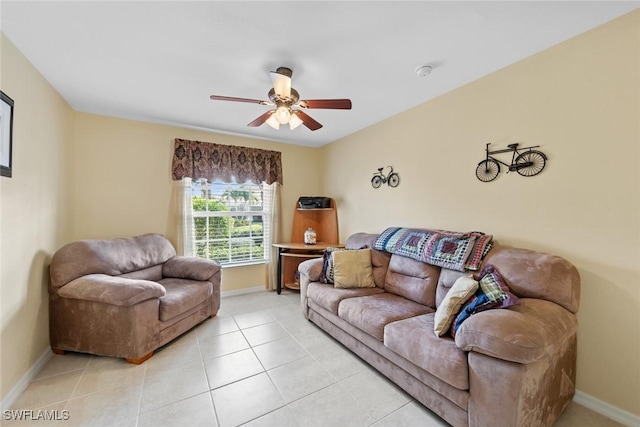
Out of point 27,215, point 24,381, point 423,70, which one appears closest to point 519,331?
point 423,70

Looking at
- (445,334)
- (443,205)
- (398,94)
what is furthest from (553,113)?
(445,334)

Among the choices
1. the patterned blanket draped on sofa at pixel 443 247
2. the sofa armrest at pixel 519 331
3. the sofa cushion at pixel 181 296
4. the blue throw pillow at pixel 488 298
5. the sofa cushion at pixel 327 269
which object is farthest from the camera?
the sofa cushion at pixel 327 269

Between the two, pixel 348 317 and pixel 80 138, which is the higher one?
pixel 80 138

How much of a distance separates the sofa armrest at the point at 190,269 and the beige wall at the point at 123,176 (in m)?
0.52

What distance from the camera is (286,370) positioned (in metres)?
2.08

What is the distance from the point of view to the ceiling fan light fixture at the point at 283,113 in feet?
6.93

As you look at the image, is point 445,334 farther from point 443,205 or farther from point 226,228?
point 226,228

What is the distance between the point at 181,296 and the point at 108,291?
59 cm

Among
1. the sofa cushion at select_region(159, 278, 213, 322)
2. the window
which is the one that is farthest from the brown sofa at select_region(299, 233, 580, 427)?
the window

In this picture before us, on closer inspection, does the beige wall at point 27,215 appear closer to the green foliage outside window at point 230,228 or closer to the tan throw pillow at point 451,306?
the green foliage outside window at point 230,228

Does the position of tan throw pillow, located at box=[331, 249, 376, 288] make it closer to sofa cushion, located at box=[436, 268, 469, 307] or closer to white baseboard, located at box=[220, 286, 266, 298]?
sofa cushion, located at box=[436, 268, 469, 307]

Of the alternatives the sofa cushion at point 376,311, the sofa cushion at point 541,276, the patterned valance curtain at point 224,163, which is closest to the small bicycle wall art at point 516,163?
the sofa cushion at point 541,276

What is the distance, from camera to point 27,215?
197cm

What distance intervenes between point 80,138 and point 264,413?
11.7 feet
